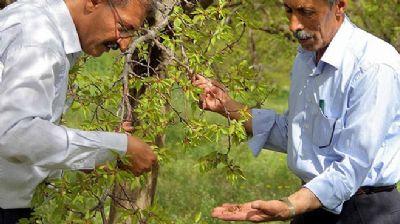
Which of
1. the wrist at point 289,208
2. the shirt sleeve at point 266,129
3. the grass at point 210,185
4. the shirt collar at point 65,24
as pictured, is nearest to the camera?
the shirt collar at point 65,24

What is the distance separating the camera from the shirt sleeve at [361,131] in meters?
3.49

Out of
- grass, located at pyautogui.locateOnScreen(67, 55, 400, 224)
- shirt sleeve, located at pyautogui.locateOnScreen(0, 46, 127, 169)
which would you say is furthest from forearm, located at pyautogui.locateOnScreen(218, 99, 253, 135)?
grass, located at pyautogui.locateOnScreen(67, 55, 400, 224)

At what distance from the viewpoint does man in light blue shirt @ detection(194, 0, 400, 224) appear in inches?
138

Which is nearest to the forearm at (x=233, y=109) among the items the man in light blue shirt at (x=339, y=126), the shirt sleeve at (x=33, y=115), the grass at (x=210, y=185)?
the man in light blue shirt at (x=339, y=126)

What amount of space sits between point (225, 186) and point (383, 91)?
6.77m

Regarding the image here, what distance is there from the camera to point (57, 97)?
3037 millimetres

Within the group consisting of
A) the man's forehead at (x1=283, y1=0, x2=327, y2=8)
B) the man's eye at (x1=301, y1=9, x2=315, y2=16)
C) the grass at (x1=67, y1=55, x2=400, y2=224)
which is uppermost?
the man's forehead at (x1=283, y1=0, x2=327, y2=8)

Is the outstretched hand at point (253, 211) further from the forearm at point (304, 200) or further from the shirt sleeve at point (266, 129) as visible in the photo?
the shirt sleeve at point (266, 129)

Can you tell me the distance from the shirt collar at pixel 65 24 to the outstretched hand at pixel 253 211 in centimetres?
95

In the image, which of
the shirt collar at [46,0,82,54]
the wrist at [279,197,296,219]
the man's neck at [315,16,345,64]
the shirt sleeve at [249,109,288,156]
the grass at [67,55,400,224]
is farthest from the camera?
the grass at [67,55,400,224]

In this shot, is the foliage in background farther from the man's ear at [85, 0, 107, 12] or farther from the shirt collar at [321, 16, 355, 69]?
the man's ear at [85, 0, 107, 12]

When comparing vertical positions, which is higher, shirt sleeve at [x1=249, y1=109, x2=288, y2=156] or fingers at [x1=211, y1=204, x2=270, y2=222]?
fingers at [x1=211, y1=204, x2=270, y2=222]

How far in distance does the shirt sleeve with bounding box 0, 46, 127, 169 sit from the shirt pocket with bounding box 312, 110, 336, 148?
130 cm

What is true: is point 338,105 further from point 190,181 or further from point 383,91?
point 190,181
